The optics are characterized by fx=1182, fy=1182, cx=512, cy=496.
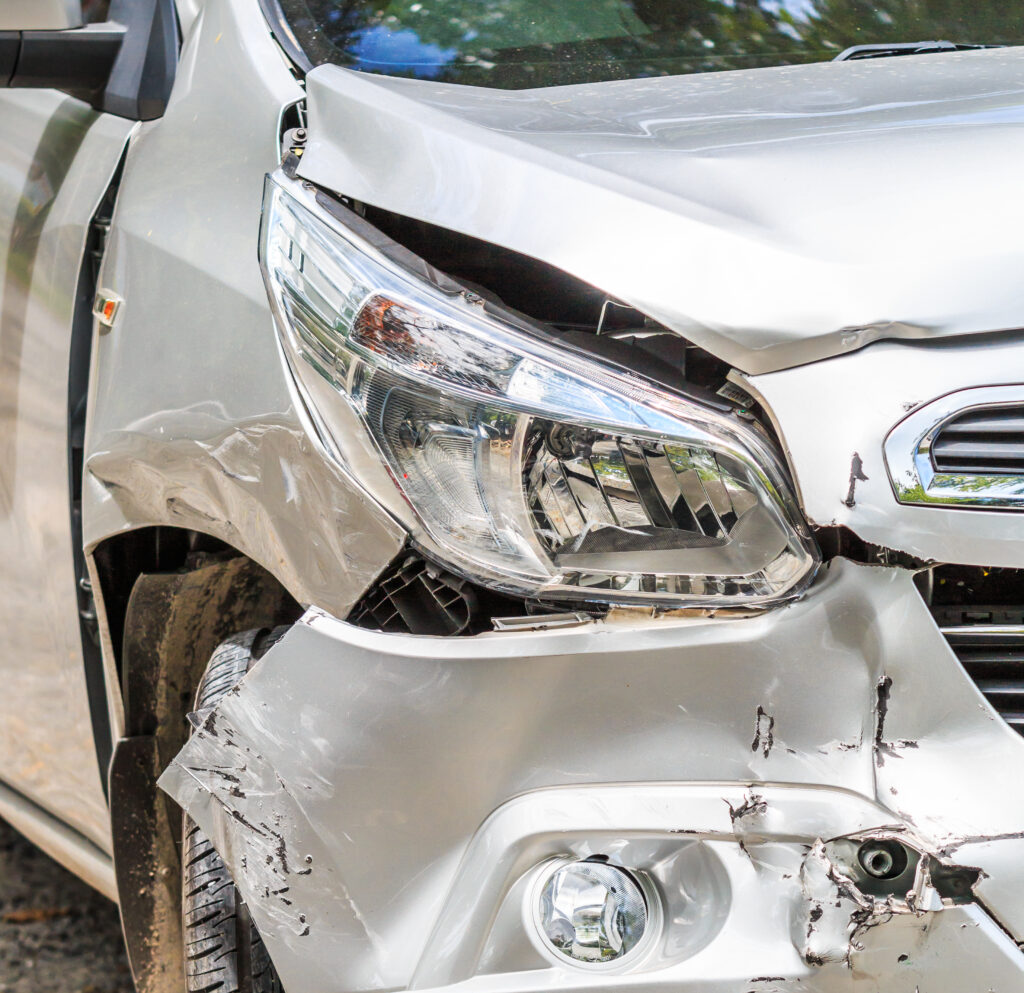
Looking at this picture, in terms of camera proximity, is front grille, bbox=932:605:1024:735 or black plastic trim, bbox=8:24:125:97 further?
black plastic trim, bbox=8:24:125:97

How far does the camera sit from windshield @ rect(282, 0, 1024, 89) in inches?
63.5

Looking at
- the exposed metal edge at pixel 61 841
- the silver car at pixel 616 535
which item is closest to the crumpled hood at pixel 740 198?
the silver car at pixel 616 535

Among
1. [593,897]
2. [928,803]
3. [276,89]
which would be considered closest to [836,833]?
[928,803]

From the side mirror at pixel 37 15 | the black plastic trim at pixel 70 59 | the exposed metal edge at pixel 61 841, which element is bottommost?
the exposed metal edge at pixel 61 841

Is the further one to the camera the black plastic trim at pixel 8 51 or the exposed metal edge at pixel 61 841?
the exposed metal edge at pixel 61 841

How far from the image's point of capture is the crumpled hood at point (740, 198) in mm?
1003

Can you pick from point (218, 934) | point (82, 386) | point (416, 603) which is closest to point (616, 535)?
point (416, 603)

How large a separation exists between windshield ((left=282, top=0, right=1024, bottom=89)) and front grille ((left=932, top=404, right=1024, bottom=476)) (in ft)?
2.88

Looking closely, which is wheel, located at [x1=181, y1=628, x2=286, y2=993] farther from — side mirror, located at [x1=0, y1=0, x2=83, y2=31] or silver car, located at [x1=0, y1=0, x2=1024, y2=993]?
side mirror, located at [x1=0, y1=0, x2=83, y2=31]

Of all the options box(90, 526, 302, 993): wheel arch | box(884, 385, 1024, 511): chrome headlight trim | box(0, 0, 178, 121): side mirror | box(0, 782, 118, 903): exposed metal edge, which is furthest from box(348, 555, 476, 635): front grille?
box(0, 782, 118, 903): exposed metal edge

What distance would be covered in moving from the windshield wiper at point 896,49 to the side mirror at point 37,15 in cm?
109

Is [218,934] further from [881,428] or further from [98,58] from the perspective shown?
[98,58]

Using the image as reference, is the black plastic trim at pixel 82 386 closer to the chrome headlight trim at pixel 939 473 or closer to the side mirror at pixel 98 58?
the side mirror at pixel 98 58

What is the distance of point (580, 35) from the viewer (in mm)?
1732
